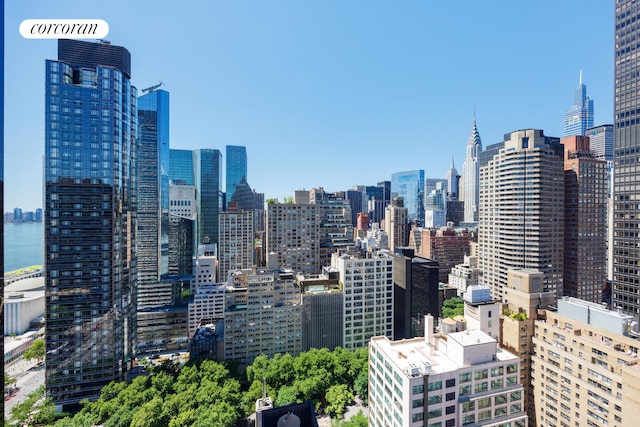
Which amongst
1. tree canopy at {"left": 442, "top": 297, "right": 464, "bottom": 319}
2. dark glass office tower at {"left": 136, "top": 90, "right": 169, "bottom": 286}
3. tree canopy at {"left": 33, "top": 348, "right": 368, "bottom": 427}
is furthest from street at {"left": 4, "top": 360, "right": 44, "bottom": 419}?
tree canopy at {"left": 442, "top": 297, "right": 464, "bottom": 319}

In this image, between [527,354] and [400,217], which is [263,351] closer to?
[527,354]

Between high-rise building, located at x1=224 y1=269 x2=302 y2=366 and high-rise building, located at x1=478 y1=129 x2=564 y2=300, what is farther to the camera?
high-rise building, located at x1=478 y1=129 x2=564 y2=300

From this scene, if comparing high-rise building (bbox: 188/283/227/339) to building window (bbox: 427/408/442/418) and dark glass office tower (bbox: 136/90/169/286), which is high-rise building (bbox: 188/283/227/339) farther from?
building window (bbox: 427/408/442/418)

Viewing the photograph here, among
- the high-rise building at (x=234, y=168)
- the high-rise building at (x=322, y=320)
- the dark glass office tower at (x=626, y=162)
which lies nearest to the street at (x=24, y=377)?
the high-rise building at (x=322, y=320)

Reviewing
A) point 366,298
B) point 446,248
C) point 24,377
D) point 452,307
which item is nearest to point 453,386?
point 366,298

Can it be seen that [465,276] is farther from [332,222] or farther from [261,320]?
[261,320]

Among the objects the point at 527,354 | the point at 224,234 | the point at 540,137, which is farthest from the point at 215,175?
the point at 527,354

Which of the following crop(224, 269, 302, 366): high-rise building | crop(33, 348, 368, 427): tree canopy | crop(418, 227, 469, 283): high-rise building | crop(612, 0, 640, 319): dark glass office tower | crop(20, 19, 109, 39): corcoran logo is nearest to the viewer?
crop(20, 19, 109, 39): corcoran logo
